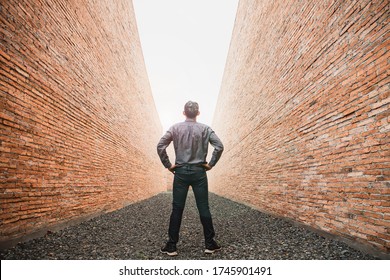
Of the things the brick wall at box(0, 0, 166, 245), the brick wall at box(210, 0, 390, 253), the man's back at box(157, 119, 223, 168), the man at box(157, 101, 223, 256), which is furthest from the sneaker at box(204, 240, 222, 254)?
the brick wall at box(0, 0, 166, 245)

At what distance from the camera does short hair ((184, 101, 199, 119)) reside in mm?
3125

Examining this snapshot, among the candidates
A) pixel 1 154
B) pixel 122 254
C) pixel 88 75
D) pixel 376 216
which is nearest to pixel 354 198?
pixel 376 216

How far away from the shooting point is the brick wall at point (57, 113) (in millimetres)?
2826

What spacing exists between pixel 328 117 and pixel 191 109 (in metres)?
1.94

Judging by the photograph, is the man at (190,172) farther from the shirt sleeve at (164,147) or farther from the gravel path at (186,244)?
the gravel path at (186,244)

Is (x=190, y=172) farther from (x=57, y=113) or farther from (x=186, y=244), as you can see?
(x=57, y=113)

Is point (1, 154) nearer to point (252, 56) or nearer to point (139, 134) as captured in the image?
point (252, 56)

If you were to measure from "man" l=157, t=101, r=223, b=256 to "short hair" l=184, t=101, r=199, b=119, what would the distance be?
0.14m

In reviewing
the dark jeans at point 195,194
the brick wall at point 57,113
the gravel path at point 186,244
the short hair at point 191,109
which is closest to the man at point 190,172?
the dark jeans at point 195,194

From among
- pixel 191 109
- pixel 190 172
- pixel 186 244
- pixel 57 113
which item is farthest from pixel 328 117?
pixel 57 113

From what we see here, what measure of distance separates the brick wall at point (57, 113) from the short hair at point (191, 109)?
6.99 ft

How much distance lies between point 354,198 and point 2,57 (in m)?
4.40

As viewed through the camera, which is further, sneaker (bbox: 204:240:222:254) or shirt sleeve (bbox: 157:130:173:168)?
shirt sleeve (bbox: 157:130:173:168)

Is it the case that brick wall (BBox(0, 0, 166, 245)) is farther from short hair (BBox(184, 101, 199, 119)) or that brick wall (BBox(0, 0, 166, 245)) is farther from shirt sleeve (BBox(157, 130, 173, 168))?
short hair (BBox(184, 101, 199, 119))
